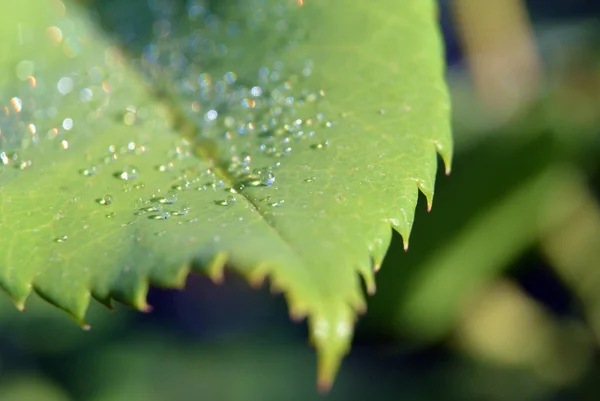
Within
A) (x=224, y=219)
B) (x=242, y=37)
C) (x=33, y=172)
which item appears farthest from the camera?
(x=242, y=37)

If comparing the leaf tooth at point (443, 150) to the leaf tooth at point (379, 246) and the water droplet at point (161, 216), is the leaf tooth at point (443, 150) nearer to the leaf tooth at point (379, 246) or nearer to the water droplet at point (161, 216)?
the leaf tooth at point (379, 246)

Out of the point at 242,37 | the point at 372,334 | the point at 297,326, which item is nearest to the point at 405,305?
the point at 372,334

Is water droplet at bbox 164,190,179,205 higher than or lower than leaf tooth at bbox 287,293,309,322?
higher

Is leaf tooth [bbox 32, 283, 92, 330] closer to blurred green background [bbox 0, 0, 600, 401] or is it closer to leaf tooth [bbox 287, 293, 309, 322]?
leaf tooth [bbox 287, 293, 309, 322]

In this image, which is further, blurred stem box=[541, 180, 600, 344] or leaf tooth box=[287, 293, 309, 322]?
blurred stem box=[541, 180, 600, 344]

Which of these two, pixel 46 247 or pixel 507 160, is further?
pixel 507 160

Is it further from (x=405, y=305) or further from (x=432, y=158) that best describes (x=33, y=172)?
(x=405, y=305)

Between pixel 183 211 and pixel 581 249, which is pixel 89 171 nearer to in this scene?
pixel 183 211

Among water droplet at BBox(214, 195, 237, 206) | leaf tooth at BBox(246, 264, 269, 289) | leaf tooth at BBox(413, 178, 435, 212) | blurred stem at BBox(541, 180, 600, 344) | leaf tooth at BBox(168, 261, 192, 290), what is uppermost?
leaf tooth at BBox(168, 261, 192, 290)

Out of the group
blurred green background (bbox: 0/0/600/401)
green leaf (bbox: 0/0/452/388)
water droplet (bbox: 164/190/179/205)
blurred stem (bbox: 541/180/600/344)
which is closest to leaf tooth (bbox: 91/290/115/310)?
green leaf (bbox: 0/0/452/388)
